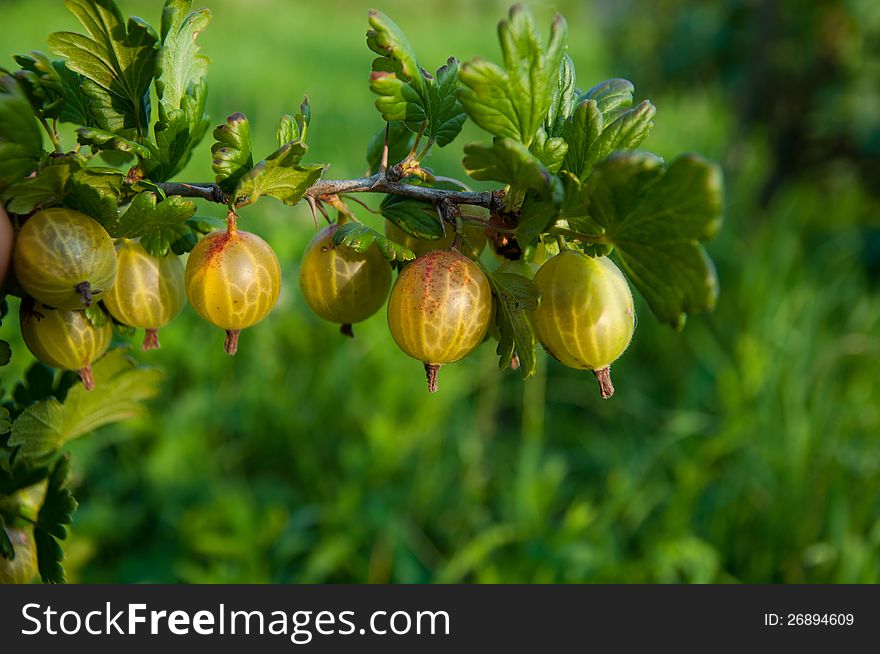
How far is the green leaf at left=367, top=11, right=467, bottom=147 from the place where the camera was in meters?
0.48

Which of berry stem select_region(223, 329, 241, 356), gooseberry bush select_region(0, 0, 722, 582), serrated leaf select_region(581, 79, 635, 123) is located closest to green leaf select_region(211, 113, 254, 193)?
gooseberry bush select_region(0, 0, 722, 582)

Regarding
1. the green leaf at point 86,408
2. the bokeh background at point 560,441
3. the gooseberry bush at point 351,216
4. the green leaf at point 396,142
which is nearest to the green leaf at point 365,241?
the gooseberry bush at point 351,216

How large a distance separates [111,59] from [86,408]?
0.87 feet

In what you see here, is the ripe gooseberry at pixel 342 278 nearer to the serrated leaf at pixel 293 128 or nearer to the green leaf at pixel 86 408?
the serrated leaf at pixel 293 128

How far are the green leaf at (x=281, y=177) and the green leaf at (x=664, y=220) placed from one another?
0.16 meters

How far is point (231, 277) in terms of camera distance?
490 mm

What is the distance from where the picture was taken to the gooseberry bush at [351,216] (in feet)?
1.40

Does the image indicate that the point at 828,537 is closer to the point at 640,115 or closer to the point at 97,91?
the point at 640,115

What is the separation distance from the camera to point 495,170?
46cm

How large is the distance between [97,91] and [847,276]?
264 cm

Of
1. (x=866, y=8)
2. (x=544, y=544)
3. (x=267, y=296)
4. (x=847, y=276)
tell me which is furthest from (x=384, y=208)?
(x=866, y=8)

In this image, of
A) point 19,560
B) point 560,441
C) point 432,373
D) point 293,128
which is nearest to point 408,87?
point 293,128

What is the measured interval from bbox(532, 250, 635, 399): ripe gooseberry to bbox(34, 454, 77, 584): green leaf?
329 mm

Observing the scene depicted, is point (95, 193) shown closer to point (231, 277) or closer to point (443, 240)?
Answer: point (231, 277)
